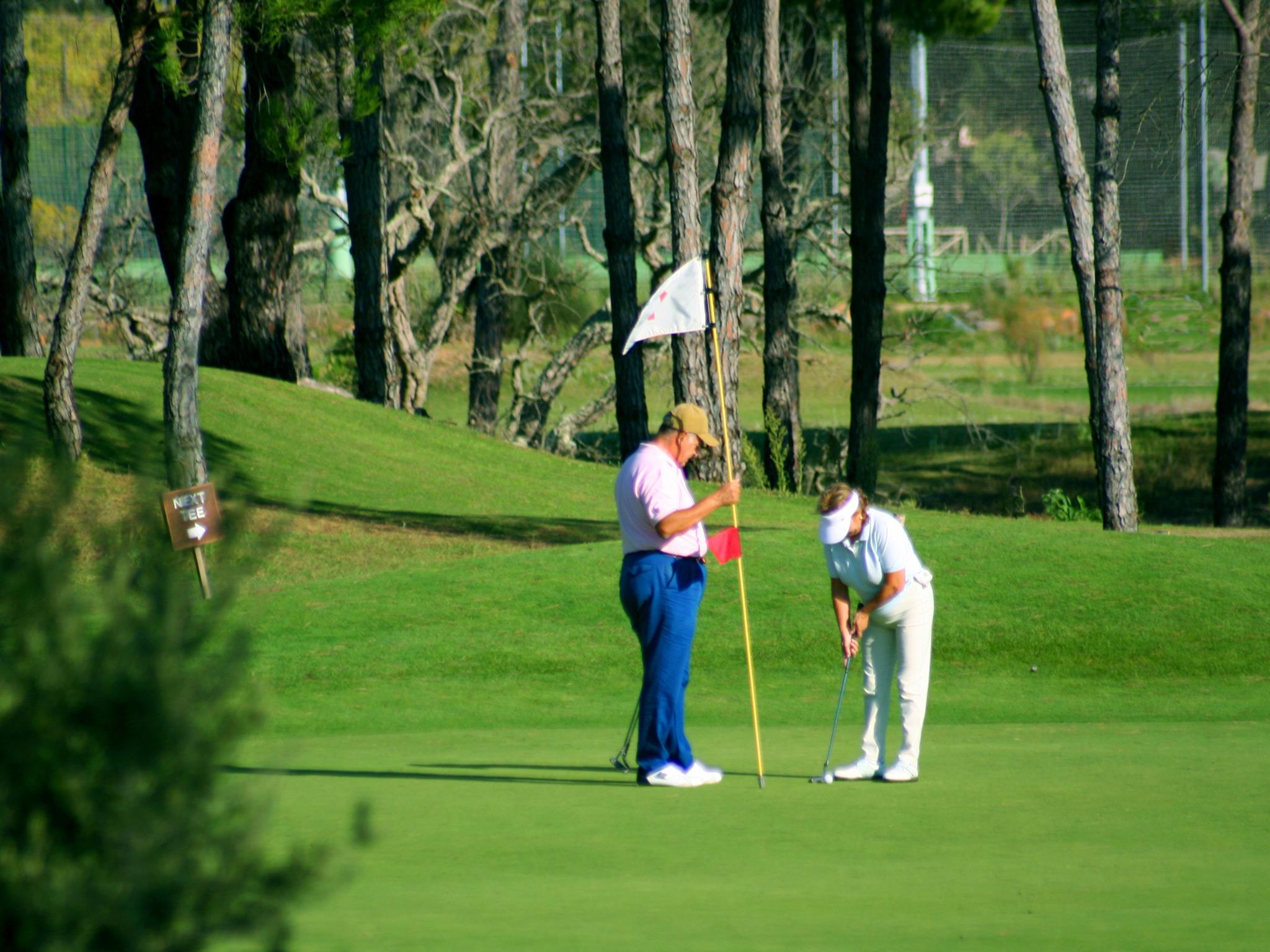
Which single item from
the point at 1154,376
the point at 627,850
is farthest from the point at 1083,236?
the point at 1154,376

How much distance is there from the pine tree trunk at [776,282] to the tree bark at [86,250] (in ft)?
43.2

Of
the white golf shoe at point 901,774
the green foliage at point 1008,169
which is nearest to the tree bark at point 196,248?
the white golf shoe at point 901,774

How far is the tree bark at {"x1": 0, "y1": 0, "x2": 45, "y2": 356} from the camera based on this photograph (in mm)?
24062

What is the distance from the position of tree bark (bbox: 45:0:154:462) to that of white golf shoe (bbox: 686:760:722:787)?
12.3 meters

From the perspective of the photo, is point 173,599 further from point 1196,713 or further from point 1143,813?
point 1196,713

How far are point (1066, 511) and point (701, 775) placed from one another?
17.6 meters

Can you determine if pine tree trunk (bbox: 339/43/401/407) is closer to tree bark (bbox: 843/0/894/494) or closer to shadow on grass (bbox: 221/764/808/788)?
tree bark (bbox: 843/0/894/494)

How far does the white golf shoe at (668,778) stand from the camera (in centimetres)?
Result: 729

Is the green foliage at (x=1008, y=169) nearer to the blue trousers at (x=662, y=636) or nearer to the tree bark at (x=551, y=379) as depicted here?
the tree bark at (x=551, y=379)

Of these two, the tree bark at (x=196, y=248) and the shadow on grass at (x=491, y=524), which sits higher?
the tree bark at (x=196, y=248)

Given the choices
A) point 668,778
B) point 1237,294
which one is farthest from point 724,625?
point 1237,294

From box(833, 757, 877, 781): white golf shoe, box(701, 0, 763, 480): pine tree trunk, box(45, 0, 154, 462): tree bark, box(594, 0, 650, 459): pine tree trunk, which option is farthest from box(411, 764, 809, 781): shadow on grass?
box(594, 0, 650, 459): pine tree trunk

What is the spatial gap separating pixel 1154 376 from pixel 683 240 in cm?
2600

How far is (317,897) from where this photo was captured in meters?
2.73
